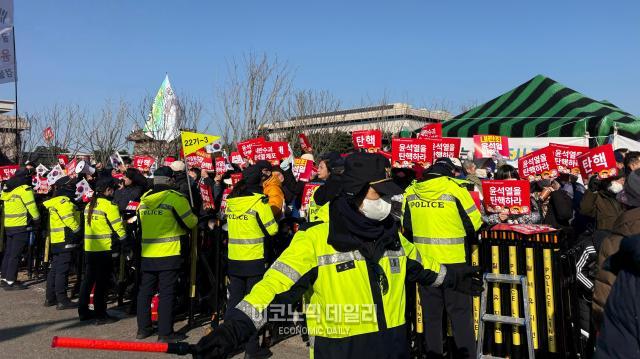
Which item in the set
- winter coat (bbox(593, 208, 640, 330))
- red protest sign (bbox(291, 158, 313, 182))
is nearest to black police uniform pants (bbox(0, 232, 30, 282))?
red protest sign (bbox(291, 158, 313, 182))

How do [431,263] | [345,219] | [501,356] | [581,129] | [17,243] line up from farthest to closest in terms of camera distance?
1. [581,129]
2. [17,243]
3. [501,356]
4. [431,263]
5. [345,219]

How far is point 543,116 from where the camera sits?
1512cm

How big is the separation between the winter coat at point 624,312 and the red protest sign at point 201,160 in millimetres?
→ 9867

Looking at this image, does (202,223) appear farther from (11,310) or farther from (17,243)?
(17,243)

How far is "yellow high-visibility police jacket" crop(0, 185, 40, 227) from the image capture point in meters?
10.4

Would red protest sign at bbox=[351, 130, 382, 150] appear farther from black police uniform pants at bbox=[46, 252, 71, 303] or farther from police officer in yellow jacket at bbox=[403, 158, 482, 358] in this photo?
black police uniform pants at bbox=[46, 252, 71, 303]

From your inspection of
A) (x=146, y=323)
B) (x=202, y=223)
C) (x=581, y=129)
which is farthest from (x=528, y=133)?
(x=146, y=323)

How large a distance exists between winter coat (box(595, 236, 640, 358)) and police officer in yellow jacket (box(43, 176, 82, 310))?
8.29m

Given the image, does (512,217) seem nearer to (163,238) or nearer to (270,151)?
(163,238)

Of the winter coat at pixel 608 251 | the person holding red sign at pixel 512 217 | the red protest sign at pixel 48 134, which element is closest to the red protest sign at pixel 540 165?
the person holding red sign at pixel 512 217

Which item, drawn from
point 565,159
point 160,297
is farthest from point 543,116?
point 160,297

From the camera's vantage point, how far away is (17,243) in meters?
10.4

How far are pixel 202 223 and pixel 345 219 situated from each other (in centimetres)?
577

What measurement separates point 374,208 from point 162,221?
4.52 meters
